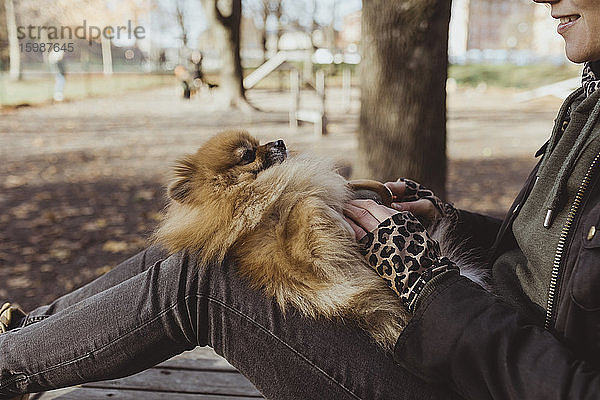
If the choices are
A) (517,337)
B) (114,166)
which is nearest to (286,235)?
(517,337)

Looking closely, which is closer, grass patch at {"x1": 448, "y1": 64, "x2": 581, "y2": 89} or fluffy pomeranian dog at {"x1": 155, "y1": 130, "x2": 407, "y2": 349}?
fluffy pomeranian dog at {"x1": 155, "y1": 130, "x2": 407, "y2": 349}

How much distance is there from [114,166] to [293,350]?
8.29m

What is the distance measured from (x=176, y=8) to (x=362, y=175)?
137 feet

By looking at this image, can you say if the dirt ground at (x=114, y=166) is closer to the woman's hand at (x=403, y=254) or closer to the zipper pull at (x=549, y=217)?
the woman's hand at (x=403, y=254)

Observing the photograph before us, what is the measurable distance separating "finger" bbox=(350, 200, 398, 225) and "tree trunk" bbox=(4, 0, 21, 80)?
27.6 meters

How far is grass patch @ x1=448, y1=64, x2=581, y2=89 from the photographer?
99.3 ft

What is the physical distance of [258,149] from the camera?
2.04 metres

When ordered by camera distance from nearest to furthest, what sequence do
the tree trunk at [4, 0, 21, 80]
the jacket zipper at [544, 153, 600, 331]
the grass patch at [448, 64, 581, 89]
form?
the jacket zipper at [544, 153, 600, 331]
the tree trunk at [4, 0, 21, 80]
the grass patch at [448, 64, 581, 89]

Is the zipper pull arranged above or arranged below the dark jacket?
above

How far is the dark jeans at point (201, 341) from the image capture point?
145 centimetres

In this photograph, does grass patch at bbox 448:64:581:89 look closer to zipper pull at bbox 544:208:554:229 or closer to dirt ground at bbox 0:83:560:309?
dirt ground at bbox 0:83:560:309

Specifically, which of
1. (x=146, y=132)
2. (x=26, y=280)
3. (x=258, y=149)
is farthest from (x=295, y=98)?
(x=258, y=149)

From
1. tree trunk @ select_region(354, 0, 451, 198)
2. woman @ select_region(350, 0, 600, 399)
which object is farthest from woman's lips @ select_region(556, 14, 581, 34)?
tree trunk @ select_region(354, 0, 451, 198)

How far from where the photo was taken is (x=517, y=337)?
1.23m
